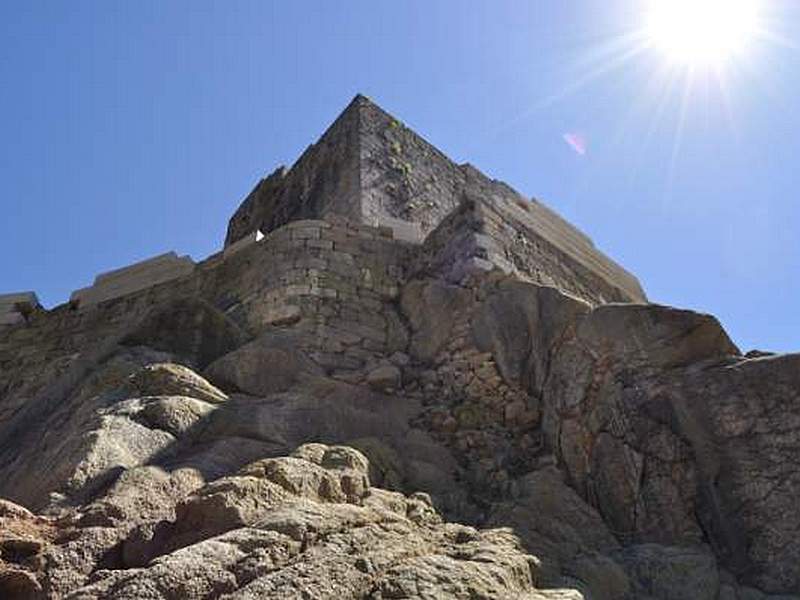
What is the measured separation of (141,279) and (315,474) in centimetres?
681

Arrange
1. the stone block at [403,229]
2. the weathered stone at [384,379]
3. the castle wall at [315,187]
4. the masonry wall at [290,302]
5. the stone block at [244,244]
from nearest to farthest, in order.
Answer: the weathered stone at [384,379] < the masonry wall at [290,302] < the stone block at [244,244] < the stone block at [403,229] < the castle wall at [315,187]

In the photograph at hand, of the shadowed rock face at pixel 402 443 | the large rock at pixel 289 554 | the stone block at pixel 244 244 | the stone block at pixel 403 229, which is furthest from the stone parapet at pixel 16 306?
the large rock at pixel 289 554

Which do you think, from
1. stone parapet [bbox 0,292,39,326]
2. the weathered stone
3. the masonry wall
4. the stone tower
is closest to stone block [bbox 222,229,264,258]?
the masonry wall

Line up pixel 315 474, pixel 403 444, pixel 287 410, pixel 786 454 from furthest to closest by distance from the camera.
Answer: pixel 403 444, pixel 287 410, pixel 786 454, pixel 315 474

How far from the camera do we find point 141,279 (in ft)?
32.8

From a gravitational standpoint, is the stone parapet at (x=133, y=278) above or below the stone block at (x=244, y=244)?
above

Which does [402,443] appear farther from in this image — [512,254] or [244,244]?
[244,244]

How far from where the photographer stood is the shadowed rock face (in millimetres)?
3059

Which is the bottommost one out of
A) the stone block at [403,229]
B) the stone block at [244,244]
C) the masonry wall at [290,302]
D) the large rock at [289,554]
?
the large rock at [289,554]

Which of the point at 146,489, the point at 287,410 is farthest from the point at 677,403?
the point at 146,489

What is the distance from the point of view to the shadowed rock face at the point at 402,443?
306cm

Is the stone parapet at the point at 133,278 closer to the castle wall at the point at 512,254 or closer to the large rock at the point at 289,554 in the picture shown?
the castle wall at the point at 512,254

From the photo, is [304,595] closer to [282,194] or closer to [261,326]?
[261,326]

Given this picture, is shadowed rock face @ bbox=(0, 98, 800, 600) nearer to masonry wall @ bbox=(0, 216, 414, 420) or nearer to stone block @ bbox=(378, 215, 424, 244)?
masonry wall @ bbox=(0, 216, 414, 420)
